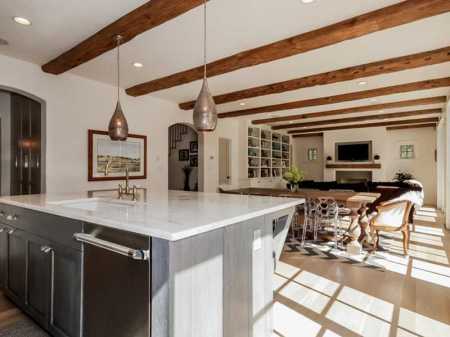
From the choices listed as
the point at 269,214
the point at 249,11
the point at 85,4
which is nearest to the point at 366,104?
the point at 249,11

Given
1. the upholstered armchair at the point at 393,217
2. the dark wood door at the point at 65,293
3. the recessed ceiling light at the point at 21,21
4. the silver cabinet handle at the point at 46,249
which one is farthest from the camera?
the upholstered armchair at the point at 393,217

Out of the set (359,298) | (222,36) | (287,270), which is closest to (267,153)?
(287,270)

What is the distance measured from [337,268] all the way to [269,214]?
1.92 meters

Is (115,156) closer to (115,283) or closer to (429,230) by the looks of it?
(115,283)

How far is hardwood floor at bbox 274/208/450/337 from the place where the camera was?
2086mm

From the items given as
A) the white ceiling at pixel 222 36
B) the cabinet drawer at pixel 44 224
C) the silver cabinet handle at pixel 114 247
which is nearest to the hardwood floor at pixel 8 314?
the cabinet drawer at pixel 44 224

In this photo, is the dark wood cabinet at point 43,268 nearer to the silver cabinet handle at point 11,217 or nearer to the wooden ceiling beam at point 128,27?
the silver cabinet handle at point 11,217

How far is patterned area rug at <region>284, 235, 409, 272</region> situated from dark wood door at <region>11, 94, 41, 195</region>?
3.92 meters

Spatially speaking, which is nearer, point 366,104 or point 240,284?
point 240,284

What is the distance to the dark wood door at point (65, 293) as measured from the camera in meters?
1.68

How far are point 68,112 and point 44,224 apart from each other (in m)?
2.70

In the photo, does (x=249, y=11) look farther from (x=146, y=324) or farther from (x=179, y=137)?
(x=179, y=137)

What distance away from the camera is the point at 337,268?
332cm

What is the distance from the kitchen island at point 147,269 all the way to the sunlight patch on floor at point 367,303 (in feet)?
3.11
